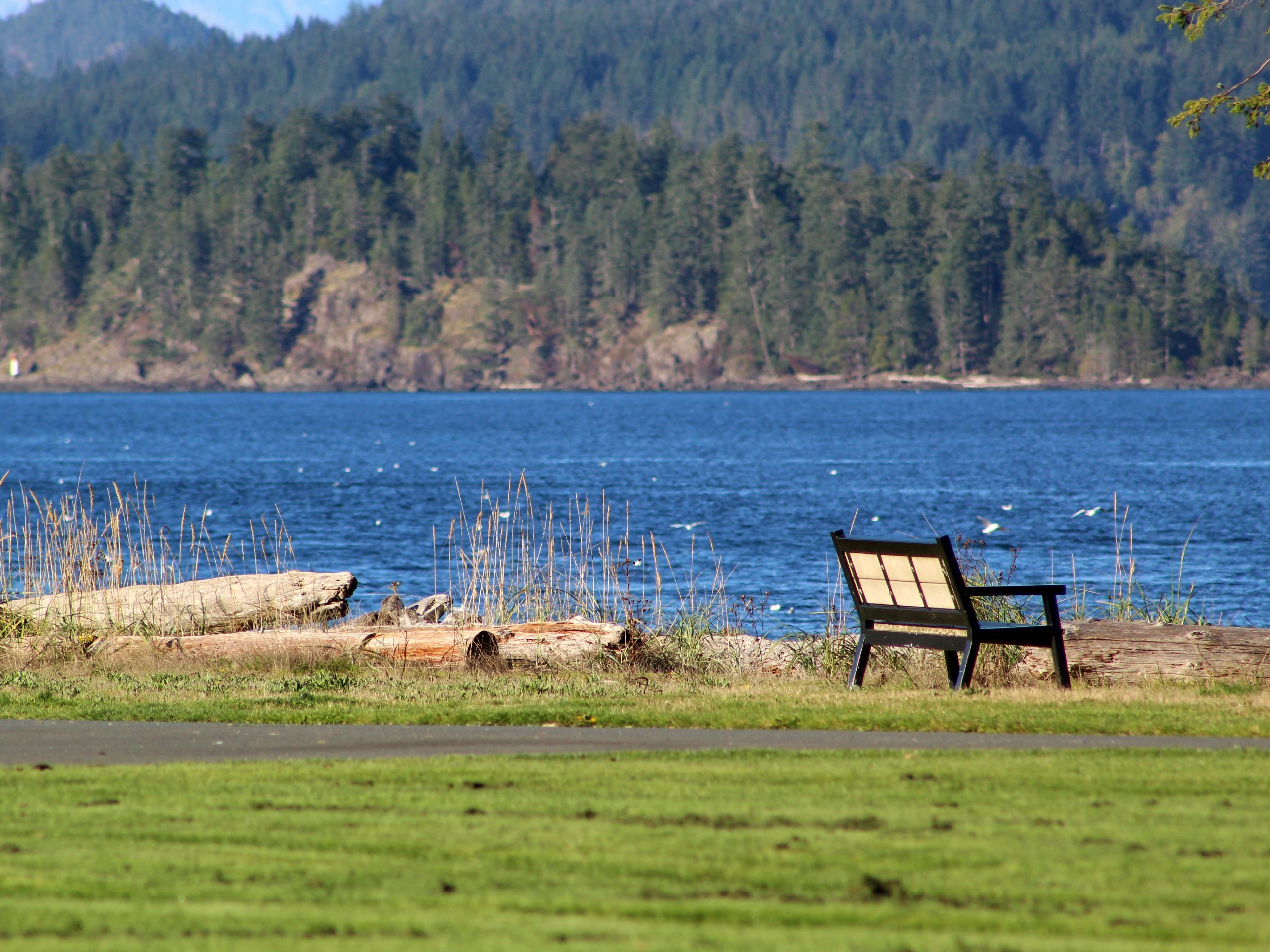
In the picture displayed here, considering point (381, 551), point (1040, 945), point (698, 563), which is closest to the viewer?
point (1040, 945)

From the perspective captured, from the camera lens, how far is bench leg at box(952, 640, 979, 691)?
1039 cm

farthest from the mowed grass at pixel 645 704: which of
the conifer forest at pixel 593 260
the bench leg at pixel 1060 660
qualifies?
the conifer forest at pixel 593 260

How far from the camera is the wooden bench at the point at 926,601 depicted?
10281mm

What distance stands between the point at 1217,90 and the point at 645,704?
7827 millimetres

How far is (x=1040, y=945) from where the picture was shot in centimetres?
467

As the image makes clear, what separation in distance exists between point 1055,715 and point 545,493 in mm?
40374

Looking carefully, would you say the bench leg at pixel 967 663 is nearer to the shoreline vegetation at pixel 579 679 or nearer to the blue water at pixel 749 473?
the shoreline vegetation at pixel 579 679

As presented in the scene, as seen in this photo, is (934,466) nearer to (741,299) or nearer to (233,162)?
(741,299)

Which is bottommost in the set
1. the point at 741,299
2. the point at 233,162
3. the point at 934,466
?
the point at 934,466

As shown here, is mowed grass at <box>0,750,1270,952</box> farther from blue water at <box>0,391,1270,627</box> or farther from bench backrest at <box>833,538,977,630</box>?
blue water at <box>0,391,1270,627</box>

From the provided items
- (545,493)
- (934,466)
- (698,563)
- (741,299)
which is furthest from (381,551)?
(741,299)

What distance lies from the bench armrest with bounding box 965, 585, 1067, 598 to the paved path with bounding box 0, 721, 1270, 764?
4.96 ft

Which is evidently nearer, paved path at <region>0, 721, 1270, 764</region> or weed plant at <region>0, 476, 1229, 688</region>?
paved path at <region>0, 721, 1270, 764</region>

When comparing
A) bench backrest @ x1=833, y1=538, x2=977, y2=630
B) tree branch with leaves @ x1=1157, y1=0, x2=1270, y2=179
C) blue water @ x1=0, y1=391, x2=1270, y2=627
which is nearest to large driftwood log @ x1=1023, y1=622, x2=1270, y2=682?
bench backrest @ x1=833, y1=538, x2=977, y2=630
